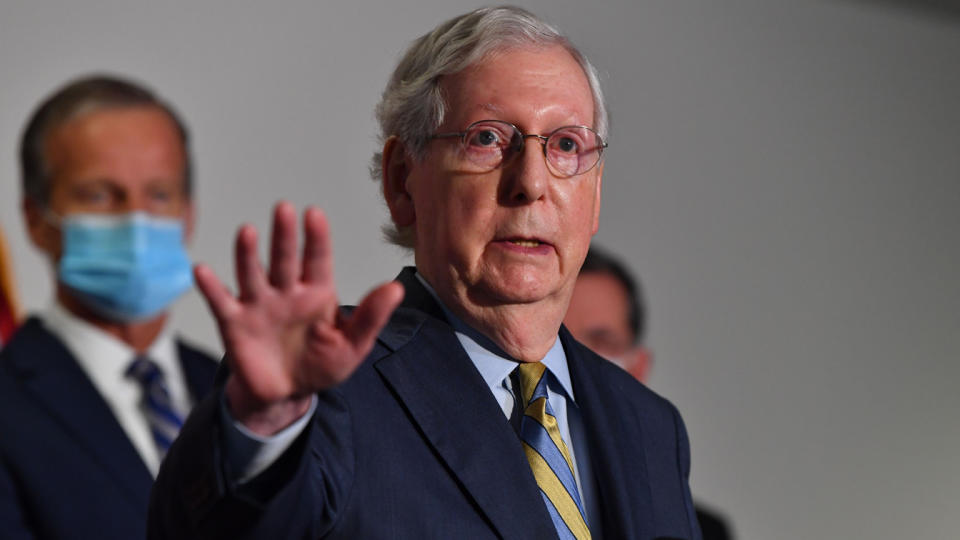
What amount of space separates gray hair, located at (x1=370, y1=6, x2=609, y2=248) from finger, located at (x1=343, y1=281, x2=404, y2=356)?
62 cm

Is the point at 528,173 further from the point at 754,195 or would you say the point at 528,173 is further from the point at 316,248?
the point at 754,195

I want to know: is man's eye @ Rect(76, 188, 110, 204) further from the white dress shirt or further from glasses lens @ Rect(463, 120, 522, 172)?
glasses lens @ Rect(463, 120, 522, 172)

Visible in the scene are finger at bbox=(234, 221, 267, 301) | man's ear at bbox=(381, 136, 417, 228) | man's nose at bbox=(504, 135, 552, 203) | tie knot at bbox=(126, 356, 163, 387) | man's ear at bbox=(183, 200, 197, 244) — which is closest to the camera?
finger at bbox=(234, 221, 267, 301)

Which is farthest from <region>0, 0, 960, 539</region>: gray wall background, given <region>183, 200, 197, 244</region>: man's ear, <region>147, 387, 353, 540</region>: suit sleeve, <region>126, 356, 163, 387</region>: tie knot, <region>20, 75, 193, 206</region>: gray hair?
<region>147, 387, 353, 540</region>: suit sleeve

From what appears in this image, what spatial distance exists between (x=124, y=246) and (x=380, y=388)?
230 centimetres

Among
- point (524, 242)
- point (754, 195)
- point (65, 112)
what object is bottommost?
point (754, 195)

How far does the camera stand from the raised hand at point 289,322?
4.07 feet

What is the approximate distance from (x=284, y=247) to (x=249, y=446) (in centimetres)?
24

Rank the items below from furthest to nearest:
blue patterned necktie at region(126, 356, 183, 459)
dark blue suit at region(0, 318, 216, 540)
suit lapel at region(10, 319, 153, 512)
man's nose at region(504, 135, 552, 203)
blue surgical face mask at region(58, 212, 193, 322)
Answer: blue surgical face mask at region(58, 212, 193, 322) → blue patterned necktie at region(126, 356, 183, 459) → suit lapel at region(10, 319, 153, 512) → dark blue suit at region(0, 318, 216, 540) → man's nose at region(504, 135, 552, 203)

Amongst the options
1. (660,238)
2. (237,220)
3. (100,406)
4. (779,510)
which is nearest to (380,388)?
(100,406)

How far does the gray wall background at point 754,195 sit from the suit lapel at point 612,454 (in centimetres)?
314

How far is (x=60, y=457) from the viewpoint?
9.64 ft

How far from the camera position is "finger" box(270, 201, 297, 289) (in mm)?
1197

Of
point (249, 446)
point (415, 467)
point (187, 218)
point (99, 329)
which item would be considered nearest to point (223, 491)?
point (249, 446)
